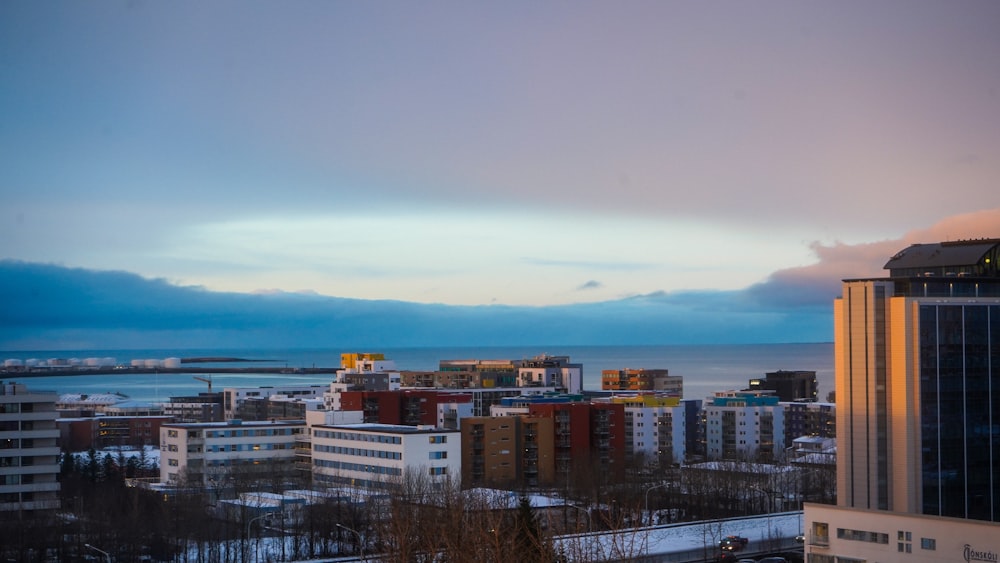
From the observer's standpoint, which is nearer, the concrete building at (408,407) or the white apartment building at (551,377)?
the concrete building at (408,407)

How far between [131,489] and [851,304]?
16.0 metres

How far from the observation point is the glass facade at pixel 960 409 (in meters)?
18.5

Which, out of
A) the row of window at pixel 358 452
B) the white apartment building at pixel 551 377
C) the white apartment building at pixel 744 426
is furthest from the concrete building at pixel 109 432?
the white apartment building at pixel 744 426

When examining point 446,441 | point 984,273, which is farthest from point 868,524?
point 446,441

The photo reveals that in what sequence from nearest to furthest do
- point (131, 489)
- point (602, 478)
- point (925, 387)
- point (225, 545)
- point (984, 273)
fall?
1. point (925, 387)
2. point (225, 545)
3. point (984, 273)
4. point (131, 489)
5. point (602, 478)

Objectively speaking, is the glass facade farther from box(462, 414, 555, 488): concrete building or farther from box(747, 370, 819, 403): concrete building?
box(747, 370, 819, 403): concrete building

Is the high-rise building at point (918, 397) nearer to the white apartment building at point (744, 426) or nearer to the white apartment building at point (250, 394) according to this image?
the white apartment building at point (744, 426)

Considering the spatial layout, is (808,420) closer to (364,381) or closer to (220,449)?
(364,381)

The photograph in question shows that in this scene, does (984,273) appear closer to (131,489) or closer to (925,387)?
(925,387)

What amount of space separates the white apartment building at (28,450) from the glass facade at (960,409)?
16.6m

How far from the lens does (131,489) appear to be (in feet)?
85.6

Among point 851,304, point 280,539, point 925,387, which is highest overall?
point 851,304

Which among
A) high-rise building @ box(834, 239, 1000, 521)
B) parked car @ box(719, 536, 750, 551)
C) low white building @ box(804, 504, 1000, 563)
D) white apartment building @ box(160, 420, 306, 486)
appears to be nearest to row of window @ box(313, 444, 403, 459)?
white apartment building @ box(160, 420, 306, 486)

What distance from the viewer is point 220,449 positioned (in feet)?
94.7
